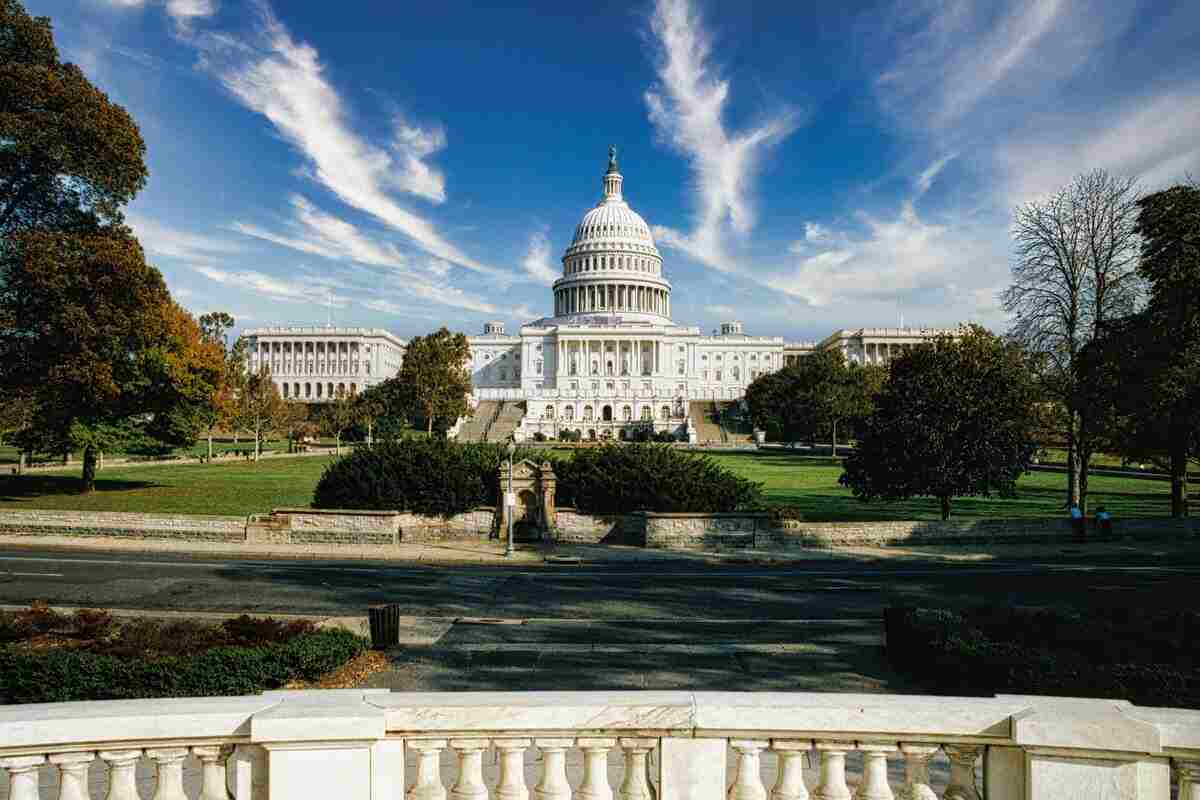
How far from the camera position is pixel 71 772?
15.1ft

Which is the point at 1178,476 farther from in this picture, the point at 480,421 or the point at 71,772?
the point at 480,421

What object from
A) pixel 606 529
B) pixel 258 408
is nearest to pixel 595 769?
pixel 606 529

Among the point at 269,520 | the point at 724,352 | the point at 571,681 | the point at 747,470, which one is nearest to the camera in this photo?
the point at 571,681

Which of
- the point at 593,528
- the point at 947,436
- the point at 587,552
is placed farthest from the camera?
the point at 947,436

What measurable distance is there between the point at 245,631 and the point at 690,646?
743 centimetres

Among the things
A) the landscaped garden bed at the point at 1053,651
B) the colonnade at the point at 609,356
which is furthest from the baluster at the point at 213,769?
the colonnade at the point at 609,356

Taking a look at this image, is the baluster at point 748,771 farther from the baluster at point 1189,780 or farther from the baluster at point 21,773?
Result: the baluster at point 21,773

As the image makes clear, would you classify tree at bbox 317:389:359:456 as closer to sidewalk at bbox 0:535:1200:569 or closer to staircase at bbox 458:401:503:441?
staircase at bbox 458:401:503:441

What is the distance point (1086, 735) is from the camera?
14.2 feet

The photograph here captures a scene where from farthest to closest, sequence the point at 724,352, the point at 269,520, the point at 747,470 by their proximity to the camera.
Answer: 1. the point at 724,352
2. the point at 747,470
3. the point at 269,520

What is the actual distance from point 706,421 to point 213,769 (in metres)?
110

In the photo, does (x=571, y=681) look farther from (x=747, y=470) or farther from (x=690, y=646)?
(x=747, y=470)

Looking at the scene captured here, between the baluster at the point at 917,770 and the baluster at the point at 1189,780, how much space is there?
1.33 m

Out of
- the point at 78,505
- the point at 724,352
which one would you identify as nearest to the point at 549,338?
the point at 724,352
